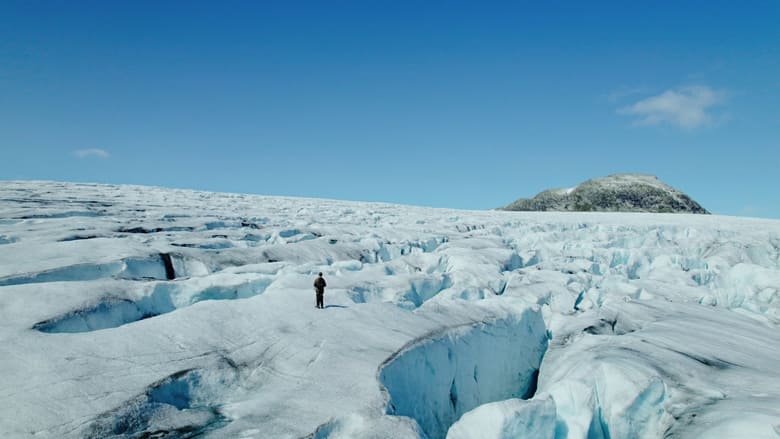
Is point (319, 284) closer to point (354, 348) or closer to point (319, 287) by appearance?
point (319, 287)

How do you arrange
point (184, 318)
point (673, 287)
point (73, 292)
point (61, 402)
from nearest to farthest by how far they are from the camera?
point (61, 402)
point (184, 318)
point (73, 292)
point (673, 287)

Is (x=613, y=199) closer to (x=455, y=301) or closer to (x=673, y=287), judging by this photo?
(x=673, y=287)

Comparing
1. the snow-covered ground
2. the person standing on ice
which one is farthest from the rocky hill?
the person standing on ice

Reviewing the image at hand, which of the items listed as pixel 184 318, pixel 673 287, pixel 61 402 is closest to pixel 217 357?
pixel 184 318

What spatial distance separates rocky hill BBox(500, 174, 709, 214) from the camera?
70125 millimetres

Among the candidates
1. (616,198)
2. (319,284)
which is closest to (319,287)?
(319,284)

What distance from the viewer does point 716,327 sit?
9.41 m

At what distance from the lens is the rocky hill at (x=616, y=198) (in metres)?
70.1

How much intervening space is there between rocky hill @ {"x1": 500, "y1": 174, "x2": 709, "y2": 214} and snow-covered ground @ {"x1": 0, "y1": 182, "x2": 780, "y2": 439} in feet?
202

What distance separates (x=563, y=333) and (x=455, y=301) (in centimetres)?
251

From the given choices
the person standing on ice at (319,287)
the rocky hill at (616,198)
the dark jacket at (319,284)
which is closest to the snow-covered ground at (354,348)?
the person standing on ice at (319,287)

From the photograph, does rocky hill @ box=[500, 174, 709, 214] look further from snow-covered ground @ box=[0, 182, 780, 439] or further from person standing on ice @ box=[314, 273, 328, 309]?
person standing on ice @ box=[314, 273, 328, 309]

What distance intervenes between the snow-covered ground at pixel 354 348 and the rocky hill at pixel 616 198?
202ft

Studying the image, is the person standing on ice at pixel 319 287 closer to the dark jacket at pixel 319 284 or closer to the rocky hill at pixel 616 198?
the dark jacket at pixel 319 284
